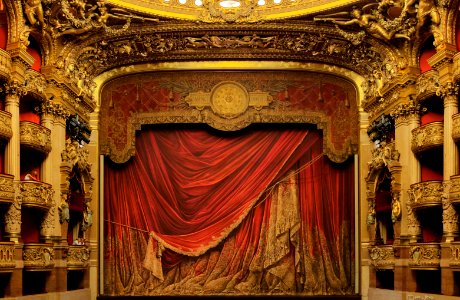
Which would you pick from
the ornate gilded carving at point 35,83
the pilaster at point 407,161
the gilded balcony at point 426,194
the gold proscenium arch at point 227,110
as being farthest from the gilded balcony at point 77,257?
the gilded balcony at point 426,194

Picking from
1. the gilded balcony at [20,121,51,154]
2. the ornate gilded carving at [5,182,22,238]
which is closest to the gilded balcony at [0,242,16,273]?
the ornate gilded carving at [5,182,22,238]

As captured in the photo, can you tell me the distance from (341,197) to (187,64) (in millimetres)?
5947

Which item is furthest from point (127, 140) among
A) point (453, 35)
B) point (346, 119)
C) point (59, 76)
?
point (453, 35)

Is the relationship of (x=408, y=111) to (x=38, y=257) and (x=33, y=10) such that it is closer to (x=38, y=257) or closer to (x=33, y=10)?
(x=33, y=10)

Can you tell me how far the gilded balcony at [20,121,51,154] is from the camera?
14.6 m

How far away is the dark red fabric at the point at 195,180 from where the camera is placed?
64.8ft

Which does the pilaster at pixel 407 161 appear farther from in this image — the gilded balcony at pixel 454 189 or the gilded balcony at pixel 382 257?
the gilded balcony at pixel 454 189

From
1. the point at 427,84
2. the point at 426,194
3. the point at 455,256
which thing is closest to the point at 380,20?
the point at 427,84

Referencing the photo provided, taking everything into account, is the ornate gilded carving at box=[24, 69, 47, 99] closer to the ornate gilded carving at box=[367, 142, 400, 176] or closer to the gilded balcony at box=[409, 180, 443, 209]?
the ornate gilded carving at box=[367, 142, 400, 176]

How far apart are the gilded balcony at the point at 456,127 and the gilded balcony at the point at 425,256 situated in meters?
2.37

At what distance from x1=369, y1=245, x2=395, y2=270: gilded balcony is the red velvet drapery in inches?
71.7

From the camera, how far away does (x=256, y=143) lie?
Result: 66.7 feet

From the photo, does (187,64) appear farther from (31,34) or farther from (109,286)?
(109,286)

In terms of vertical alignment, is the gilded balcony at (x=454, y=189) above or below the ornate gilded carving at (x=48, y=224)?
above
